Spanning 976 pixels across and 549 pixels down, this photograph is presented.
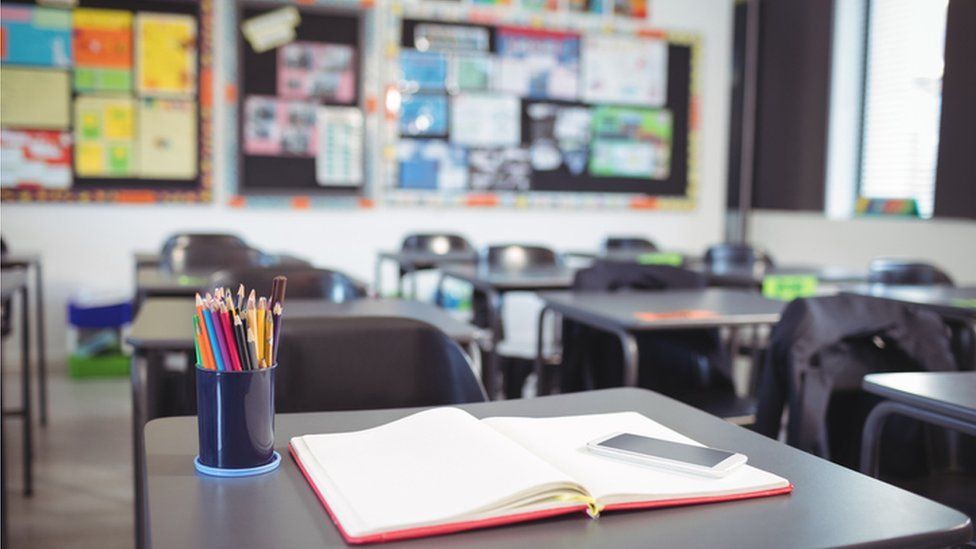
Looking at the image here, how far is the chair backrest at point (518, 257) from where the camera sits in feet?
13.8

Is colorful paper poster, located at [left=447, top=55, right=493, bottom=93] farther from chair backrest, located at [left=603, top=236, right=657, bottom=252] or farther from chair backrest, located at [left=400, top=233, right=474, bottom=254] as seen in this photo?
chair backrest, located at [left=603, top=236, right=657, bottom=252]

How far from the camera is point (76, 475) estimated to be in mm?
3172

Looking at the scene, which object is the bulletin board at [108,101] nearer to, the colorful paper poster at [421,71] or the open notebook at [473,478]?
the colorful paper poster at [421,71]

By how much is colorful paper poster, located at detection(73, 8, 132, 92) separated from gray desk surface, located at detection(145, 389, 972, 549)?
4.65 metres

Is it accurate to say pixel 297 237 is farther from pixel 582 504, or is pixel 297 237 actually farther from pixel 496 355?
pixel 582 504

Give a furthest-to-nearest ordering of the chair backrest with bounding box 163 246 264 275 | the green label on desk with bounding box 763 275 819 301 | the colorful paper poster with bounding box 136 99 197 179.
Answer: the colorful paper poster with bounding box 136 99 197 179, the chair backrest with bounding box 163 246 264 275, the green label on desk with bounding box 763 275 819 301

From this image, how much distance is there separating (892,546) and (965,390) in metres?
0.74

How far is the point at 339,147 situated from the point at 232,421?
4.82m

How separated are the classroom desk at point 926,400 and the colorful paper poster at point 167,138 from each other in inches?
178

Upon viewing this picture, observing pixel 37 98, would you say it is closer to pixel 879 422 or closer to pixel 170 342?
pixel 170 342

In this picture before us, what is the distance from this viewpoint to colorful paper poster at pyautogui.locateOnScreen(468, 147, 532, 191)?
5980mm

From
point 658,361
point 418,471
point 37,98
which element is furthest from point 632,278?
point 37,98

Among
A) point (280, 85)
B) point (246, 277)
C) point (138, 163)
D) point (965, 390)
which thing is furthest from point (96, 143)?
point (965, 390)

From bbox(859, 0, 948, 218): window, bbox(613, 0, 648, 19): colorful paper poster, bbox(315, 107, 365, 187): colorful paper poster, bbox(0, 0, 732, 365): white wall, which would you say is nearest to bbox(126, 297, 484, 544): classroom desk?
bbox(0, 0, 732, 365): white wall
